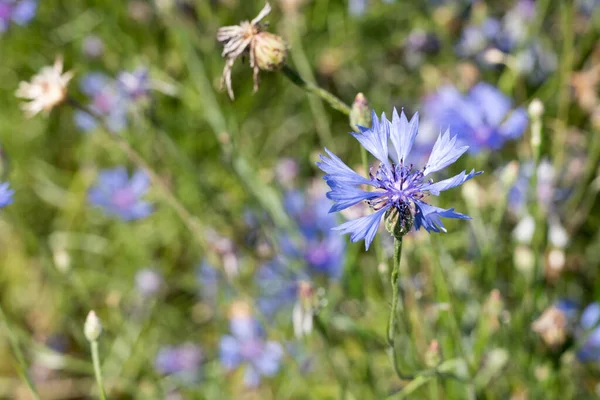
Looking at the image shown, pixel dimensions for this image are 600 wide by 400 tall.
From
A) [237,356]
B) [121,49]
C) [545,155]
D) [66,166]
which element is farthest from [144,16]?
[545,155]

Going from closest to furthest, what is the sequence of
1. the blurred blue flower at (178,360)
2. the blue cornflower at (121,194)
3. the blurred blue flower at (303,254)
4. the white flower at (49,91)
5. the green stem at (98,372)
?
1. the green stem at (98,372)
2. the white flower at (49,91)
3. the blurred blue flower at (303,254)
4. the blurred blue flower at (178,360)
5. the blue cornflower at (121,194)

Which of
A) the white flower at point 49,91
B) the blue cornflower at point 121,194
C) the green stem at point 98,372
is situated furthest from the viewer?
the blue cornflower at point 121,194

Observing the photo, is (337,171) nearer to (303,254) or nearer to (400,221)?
(400,221)

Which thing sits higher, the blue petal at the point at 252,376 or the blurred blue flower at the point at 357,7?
the blurred blue flower at the point at 357,7

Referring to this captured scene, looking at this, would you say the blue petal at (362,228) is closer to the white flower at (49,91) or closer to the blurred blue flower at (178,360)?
the white flower at (49,91)

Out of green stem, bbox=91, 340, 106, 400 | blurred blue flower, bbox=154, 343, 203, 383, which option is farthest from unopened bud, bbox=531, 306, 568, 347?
blurred blue flower, bbox=154, 343, 203, 383

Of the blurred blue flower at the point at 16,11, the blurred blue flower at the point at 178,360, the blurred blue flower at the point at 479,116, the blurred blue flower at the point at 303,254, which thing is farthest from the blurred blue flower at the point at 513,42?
the blurred blue flower at the point at 16,11
